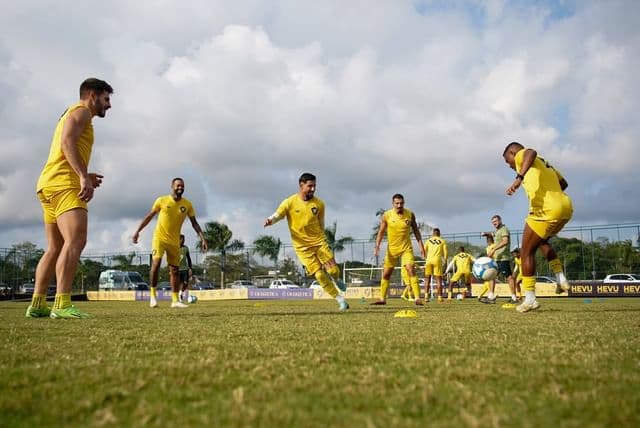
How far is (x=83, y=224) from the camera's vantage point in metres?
6.01

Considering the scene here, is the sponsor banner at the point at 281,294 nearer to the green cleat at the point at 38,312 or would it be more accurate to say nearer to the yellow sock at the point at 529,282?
the yellow sock at the point at 529,282

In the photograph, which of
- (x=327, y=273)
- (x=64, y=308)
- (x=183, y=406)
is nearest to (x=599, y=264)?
(x=327, y=273)

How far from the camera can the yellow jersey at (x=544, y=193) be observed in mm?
7008

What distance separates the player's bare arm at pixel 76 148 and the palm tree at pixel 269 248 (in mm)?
45103

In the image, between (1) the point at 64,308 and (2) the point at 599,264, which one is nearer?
(1) the point at 64,308

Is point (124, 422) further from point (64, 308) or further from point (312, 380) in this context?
point (64, 308)

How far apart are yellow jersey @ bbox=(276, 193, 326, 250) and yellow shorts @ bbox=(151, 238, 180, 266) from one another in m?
3.68

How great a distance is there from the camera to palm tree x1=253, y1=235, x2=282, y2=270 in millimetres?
52000

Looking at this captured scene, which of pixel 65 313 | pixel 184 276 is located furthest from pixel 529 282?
pixel 184 276

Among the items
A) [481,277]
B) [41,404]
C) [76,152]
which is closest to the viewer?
[41,404]

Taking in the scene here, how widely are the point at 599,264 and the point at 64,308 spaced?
38.8 m

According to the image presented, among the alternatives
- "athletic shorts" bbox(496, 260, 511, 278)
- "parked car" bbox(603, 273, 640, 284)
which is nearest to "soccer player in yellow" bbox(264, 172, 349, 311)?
"athletic shorts" bbox(496, 260, 511, 278)

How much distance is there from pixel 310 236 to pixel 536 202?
12.9 feet

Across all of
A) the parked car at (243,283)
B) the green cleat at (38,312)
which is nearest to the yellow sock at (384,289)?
the green cleat at (38,312)
